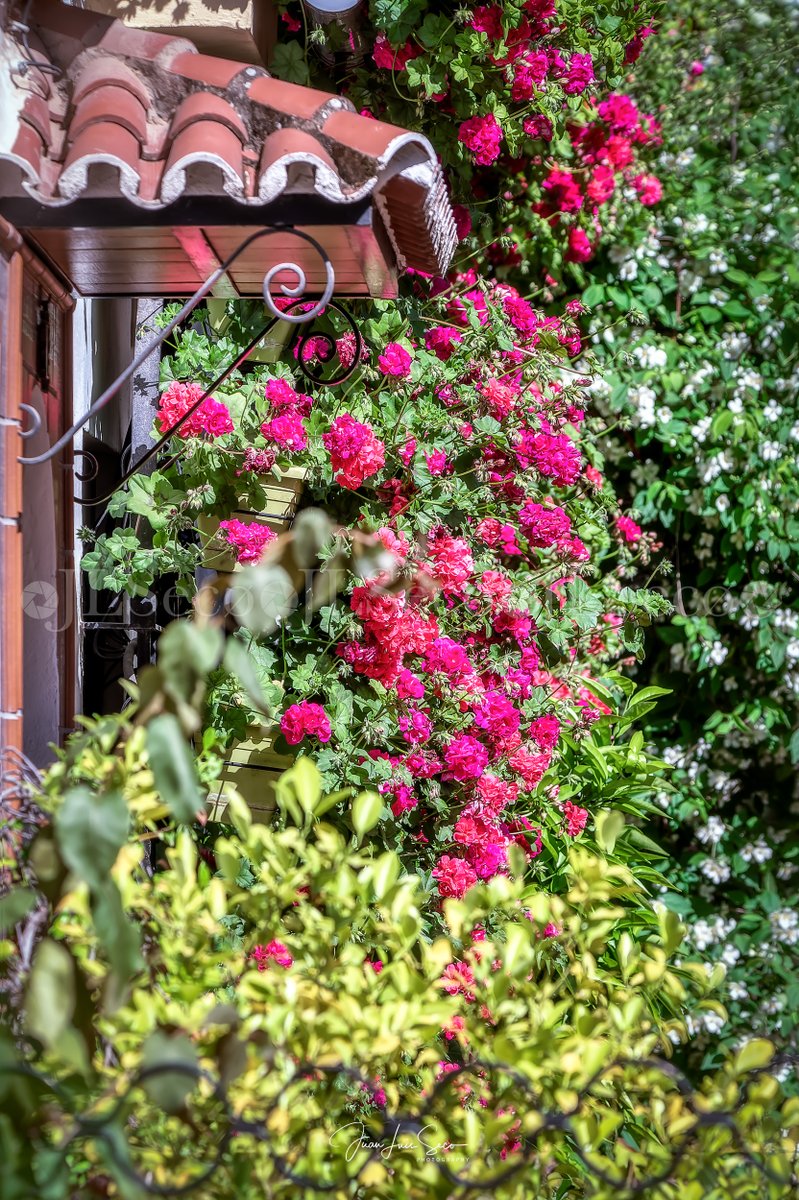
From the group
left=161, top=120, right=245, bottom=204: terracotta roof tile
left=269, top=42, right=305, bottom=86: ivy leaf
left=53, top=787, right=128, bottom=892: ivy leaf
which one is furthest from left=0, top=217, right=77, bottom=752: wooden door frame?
left=269, top=42, right=305, bottom=86: ivy leaf

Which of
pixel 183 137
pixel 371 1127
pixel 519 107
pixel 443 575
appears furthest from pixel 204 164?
pixel 519 107

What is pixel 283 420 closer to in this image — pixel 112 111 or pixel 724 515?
pixel 112 111

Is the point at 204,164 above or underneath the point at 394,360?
above

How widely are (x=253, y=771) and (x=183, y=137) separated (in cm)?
162

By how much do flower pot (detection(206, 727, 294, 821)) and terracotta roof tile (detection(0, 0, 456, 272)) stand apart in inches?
56.0

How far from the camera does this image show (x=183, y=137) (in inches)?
56.4

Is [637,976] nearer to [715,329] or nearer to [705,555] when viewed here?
[705,555]

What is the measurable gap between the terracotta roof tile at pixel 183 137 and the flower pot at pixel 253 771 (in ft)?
4.67

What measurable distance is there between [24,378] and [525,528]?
1406mm

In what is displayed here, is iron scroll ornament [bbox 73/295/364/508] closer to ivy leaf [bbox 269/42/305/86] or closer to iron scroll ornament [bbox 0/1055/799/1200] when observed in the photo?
ivy leaf [bbox 269/42/305/86]

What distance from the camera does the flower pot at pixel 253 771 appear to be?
253 cm

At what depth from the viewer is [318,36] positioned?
93.6 inches

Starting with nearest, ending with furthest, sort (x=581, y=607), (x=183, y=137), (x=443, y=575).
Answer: (x=183, y=137) < (x=443, y=575) < (x=581, y=607)

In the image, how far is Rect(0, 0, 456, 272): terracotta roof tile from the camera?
1.42 metres
